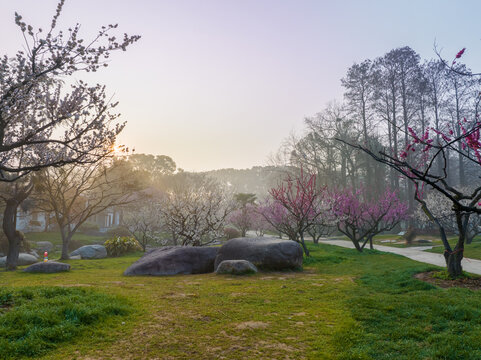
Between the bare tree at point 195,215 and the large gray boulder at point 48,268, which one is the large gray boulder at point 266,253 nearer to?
the bare tree at point 195,215

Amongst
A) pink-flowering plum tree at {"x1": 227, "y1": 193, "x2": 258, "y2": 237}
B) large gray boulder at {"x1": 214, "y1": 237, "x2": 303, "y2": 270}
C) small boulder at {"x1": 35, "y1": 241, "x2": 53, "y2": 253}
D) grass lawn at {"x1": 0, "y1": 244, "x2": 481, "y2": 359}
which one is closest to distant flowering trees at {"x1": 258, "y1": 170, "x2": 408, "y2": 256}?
large gray boulder at {"x1": 214, "y1": 237, "x2": 303, "y2": 270}

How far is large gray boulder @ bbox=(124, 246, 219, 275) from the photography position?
443 inches

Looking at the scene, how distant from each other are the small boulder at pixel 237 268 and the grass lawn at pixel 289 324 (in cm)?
210

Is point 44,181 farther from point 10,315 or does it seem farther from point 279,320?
point 279,320

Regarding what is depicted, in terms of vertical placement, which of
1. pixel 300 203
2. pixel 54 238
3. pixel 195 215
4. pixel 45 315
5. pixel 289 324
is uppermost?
pixel 300 203

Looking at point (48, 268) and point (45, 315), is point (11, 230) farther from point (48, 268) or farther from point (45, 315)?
point (45, 315)

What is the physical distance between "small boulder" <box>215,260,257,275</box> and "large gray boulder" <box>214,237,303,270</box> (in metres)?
0.68

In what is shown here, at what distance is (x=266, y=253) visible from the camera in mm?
11227

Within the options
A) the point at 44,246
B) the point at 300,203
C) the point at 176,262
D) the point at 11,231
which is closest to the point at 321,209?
the point at 300,203

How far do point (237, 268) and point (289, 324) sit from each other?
523 cm

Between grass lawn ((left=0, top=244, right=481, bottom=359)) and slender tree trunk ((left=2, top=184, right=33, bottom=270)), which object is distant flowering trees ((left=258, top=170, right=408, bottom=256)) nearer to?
grass lawn ((left=0, top=244, right=481, bottom=359))

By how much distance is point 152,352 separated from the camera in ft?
13.6

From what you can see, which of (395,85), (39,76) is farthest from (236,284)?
(395,85)

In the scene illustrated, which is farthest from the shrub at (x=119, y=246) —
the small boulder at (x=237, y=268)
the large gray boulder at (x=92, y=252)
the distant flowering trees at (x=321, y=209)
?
the small boulder at (x=237, y=268)
